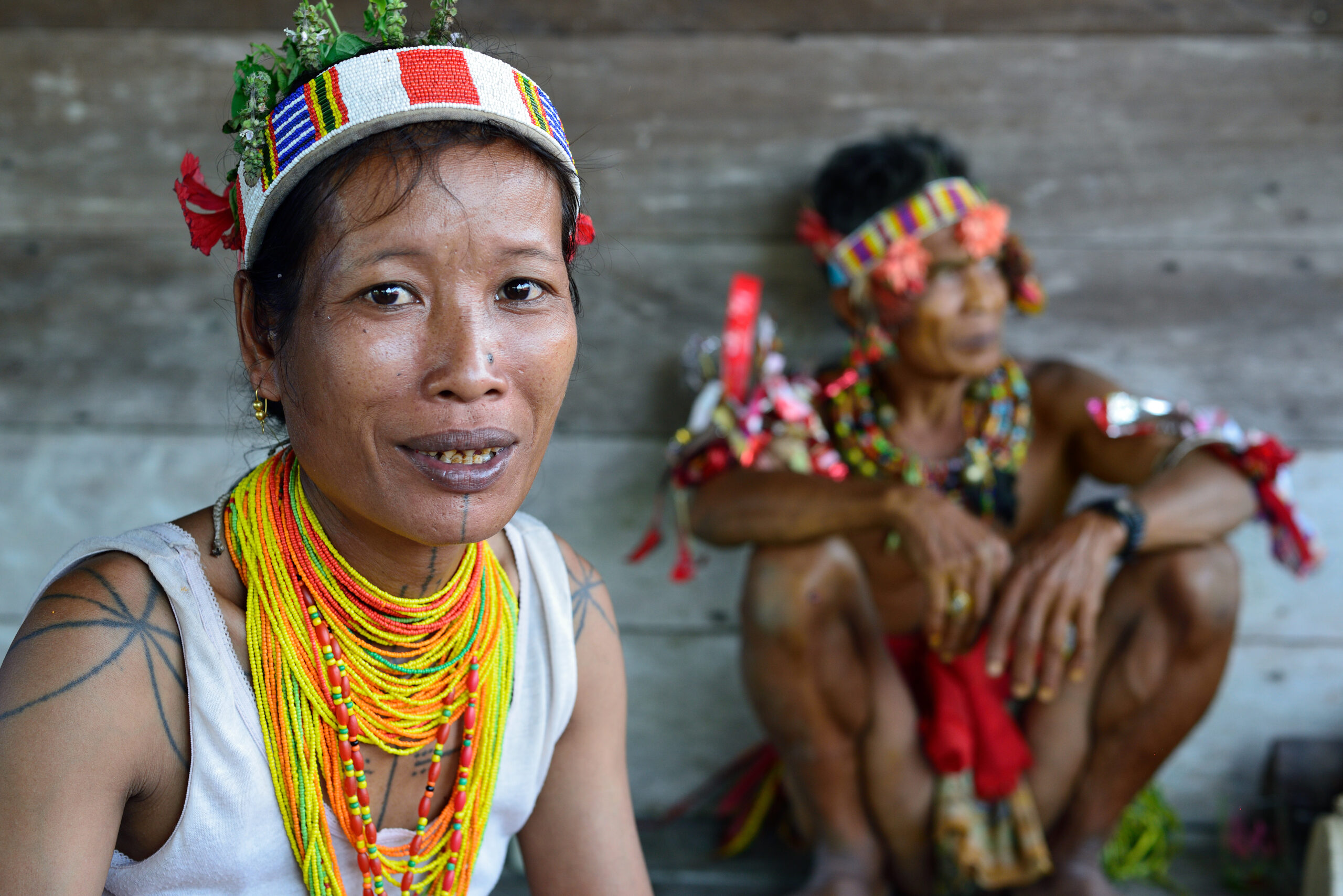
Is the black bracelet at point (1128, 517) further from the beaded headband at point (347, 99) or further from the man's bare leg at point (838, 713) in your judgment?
the beaded headband at point (347, 99)

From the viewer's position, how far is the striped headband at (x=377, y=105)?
121cm

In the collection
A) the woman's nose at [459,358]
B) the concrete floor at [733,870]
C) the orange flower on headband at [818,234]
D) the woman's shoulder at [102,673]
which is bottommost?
the concrete floor at [733,870]

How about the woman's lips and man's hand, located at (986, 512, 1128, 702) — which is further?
man's hand, located at (986, 512, 1128, 702)

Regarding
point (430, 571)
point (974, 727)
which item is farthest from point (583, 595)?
point (974, 727)

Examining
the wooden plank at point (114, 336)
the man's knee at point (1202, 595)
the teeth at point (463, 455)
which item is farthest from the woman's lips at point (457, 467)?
the wooden plank at point (114, 336)

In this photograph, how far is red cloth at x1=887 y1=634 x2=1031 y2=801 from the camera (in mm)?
2467

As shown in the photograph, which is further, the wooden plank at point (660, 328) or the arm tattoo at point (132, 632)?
the wooden plank at point (660, 328)

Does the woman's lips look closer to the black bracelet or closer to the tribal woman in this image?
the tribal woman

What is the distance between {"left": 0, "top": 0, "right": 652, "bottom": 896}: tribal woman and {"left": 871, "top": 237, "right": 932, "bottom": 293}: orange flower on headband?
4.48ft

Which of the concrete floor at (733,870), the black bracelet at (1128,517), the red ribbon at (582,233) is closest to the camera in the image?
the red ribbon at (582,233)

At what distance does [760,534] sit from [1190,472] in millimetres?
987

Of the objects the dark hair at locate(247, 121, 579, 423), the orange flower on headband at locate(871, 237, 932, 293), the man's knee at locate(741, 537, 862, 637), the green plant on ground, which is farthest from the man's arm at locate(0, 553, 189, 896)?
the green plant on ground

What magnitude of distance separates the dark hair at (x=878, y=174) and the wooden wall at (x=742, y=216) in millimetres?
146

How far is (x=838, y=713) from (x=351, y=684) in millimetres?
1401
